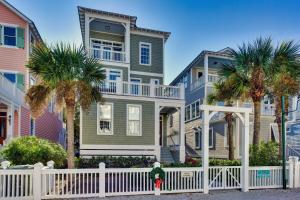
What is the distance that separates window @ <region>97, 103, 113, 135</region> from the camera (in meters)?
17.2

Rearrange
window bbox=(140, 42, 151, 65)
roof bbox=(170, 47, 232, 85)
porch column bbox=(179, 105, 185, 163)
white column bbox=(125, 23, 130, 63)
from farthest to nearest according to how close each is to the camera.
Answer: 1. window bbox=(140, 42, 151, 65)
2. roof bbox=(170, 47, 232, 85)
3. white column bbox=(125, 23, 130, 63)
4. porch column bbox=(179, 105, 185, 163)

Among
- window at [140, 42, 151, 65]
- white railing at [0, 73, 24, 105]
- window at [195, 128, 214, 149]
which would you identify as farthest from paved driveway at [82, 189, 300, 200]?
window at [140, 42, 151, 65]

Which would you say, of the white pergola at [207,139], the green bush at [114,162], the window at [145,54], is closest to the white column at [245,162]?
the white pergola at [207,139]

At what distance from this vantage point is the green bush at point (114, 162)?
51.6ft

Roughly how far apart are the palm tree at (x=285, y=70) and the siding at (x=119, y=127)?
7.80 meters

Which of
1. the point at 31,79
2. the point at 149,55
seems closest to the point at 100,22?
the point at 149,55

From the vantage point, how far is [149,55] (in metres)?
22.0

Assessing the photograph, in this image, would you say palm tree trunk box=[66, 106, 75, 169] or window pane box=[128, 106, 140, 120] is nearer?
palm tree trunk box=[66, 106, 75, 169]

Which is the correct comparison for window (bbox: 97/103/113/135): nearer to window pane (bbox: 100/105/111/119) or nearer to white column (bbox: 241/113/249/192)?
window pane (bbox: 100/105/111/119)

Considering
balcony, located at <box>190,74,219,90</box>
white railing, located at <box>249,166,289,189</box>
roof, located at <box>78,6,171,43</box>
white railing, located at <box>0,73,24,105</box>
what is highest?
roof, located at <box>78,6,171,43</box>

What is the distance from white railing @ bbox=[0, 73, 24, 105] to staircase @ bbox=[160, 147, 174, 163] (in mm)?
9938

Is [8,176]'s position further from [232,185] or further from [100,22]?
[100,22]

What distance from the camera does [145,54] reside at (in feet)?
72.1

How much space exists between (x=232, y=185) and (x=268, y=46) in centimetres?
630
